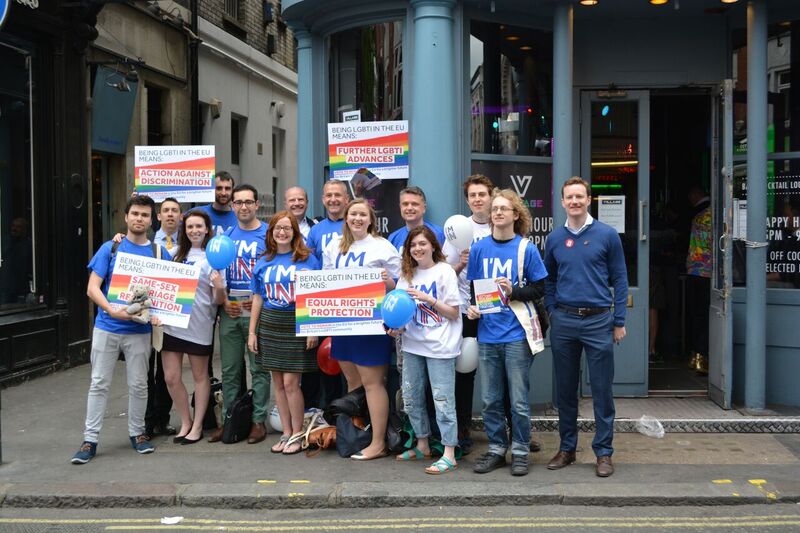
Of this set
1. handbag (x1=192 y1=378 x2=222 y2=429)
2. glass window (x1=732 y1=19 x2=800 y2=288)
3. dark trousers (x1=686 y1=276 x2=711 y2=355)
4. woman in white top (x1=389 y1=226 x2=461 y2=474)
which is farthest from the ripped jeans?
dark trousers (x1=686 y1=276 x2=711 y2=355)

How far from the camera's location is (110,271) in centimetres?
679

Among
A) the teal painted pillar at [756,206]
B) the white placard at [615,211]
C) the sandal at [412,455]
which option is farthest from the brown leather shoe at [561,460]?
the white placard at [615,211]

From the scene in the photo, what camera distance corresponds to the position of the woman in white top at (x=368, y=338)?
659cm

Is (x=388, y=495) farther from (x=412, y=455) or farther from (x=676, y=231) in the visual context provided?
(x=676, y=231)

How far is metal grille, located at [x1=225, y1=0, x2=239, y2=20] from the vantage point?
57.1ft

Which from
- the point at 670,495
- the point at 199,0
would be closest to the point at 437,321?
the point at 670,495

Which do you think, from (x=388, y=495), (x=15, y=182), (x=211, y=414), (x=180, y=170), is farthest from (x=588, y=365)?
(x=15, y=182)

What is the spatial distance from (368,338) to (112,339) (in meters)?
1.91

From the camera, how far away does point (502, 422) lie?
641cm

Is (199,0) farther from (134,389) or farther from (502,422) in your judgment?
(502,422)

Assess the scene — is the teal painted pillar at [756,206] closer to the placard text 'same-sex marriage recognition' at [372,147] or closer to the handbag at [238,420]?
the placard text 'same-sex marriage recognition' at [372,147]

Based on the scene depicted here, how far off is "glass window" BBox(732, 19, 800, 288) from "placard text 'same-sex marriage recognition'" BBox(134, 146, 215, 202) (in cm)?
469

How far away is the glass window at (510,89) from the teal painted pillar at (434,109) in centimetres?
37

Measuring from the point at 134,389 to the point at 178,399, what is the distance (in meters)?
0.42
